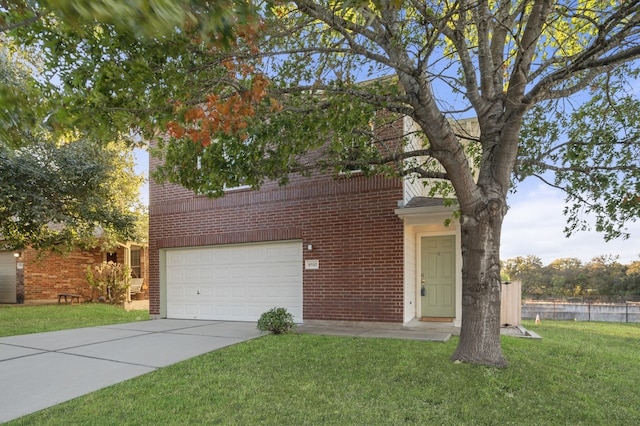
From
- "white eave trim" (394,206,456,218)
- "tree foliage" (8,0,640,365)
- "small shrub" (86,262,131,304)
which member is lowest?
"small shrub" (86,262,131,304)

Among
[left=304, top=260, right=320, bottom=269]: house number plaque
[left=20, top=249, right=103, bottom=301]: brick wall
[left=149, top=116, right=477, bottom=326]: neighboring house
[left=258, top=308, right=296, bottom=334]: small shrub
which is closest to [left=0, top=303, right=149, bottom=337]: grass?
[left=149, top=116, right=477, bottom=326]: neighboring house

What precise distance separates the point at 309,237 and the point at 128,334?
4.40 m

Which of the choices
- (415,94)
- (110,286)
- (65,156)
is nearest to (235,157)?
(415,94)

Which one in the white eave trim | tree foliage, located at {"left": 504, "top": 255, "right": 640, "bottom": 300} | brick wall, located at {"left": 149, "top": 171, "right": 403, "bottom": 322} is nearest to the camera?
the white eave trim

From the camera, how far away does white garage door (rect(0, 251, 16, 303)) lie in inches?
684

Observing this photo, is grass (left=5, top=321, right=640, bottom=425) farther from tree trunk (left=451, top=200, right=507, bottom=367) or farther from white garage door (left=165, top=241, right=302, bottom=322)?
white garage door (left=165, top=241, right=302, bottom=322)

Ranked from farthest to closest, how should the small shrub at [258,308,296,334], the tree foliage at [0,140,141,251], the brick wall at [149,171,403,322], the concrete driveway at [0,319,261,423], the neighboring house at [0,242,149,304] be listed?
the neighboring house at [0,242,149,304]
the tree foliage at [0,140,141,251]
the brick wall at [149,171,403,322]
the small shrub at [258,308,296,334]
the concrete driveway at [0,319,261,423]

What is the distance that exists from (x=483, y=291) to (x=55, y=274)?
18.9m

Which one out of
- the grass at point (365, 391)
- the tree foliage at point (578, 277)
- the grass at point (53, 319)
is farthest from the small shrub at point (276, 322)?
the tree foliage at point (578, 277)

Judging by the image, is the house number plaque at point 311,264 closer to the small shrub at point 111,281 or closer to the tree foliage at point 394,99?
the tree foliage at point 394,99

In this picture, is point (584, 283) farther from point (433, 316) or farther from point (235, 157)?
point (235, 157)

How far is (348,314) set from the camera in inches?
348

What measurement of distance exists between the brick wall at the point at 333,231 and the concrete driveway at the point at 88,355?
6.79 ft

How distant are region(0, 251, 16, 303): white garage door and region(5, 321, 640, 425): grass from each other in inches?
641
